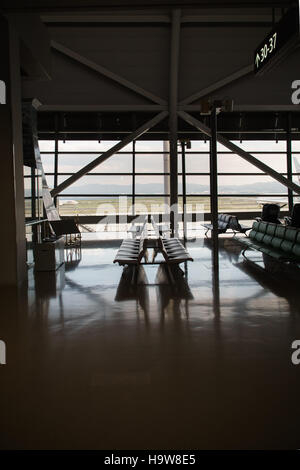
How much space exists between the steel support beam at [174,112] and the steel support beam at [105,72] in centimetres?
53

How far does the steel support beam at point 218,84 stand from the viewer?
13.9 m

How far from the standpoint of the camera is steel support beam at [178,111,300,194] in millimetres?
14515

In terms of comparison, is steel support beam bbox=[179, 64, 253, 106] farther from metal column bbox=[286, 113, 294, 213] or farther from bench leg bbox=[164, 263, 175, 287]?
bench leg bbox=[164, 263, 175, 287]

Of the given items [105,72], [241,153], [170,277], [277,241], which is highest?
[105,72]

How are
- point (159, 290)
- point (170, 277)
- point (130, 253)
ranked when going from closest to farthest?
1. point (159, 290)
2. point (170, 277)
3. point (130, 253)

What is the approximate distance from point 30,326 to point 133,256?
328 cm

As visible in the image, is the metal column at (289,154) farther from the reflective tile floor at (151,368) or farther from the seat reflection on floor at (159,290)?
the reflective tile floor at (151,368)

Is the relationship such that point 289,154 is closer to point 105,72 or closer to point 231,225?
point 231,225

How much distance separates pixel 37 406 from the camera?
300 centimetres

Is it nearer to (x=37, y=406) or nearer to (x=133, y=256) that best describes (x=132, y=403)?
(x=37, y=406)

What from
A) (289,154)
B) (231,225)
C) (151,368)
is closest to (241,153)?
(289,154)

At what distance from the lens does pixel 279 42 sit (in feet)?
15.4

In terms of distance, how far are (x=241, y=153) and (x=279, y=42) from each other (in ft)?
33.7

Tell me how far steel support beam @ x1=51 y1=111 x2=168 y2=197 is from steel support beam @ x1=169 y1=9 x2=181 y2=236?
0.50 meters
